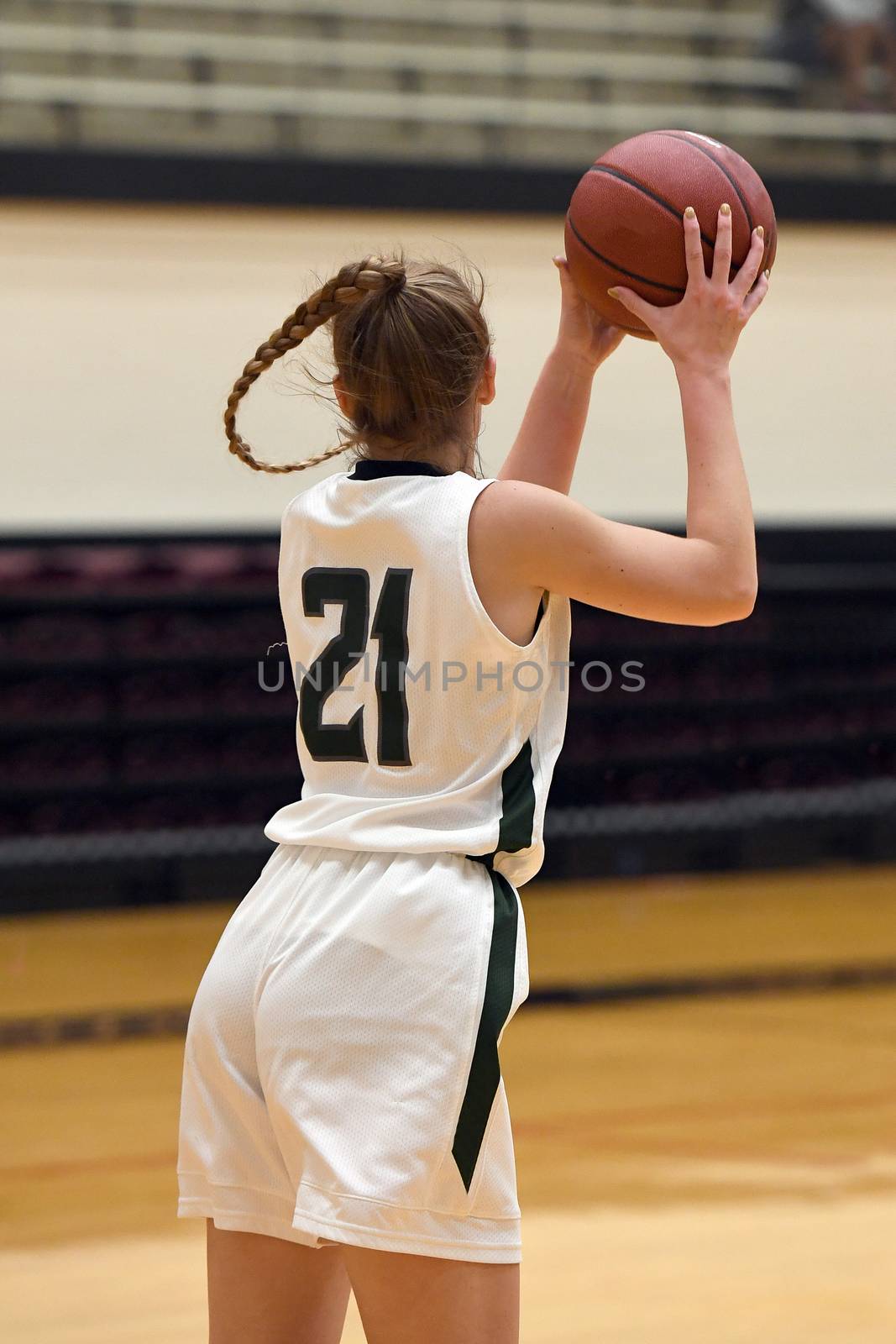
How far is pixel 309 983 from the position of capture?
1.24m

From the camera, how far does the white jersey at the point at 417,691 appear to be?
1.25 m

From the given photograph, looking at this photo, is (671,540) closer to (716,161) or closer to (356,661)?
(356,661)

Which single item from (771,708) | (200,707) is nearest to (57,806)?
(200,707)

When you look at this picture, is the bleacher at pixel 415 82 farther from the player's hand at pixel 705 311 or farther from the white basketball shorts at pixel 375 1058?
the white basketball shorts at pixel 375 1058

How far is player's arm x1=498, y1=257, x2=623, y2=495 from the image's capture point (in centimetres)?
152

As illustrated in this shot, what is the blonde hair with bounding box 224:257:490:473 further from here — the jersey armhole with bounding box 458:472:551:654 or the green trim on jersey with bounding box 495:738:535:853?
the green trim on jersey with bounding box 495:738:535:853

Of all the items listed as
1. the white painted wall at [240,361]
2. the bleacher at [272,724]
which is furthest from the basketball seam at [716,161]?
the bleacher at [272,724]

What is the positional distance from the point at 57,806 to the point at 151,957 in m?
1.22

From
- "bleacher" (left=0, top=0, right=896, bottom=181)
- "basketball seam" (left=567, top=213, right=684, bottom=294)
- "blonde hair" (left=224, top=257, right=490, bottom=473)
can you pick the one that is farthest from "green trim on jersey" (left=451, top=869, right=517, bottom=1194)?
"bleacher" (left=0, top=0, right=896, bottom=181)

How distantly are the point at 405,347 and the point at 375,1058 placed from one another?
560 mm

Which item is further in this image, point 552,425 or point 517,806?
point 552,425

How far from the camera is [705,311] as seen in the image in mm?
1322

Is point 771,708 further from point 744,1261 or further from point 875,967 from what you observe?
point 744,1261

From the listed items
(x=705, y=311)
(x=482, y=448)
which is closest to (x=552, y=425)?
(x=705, y=311)
